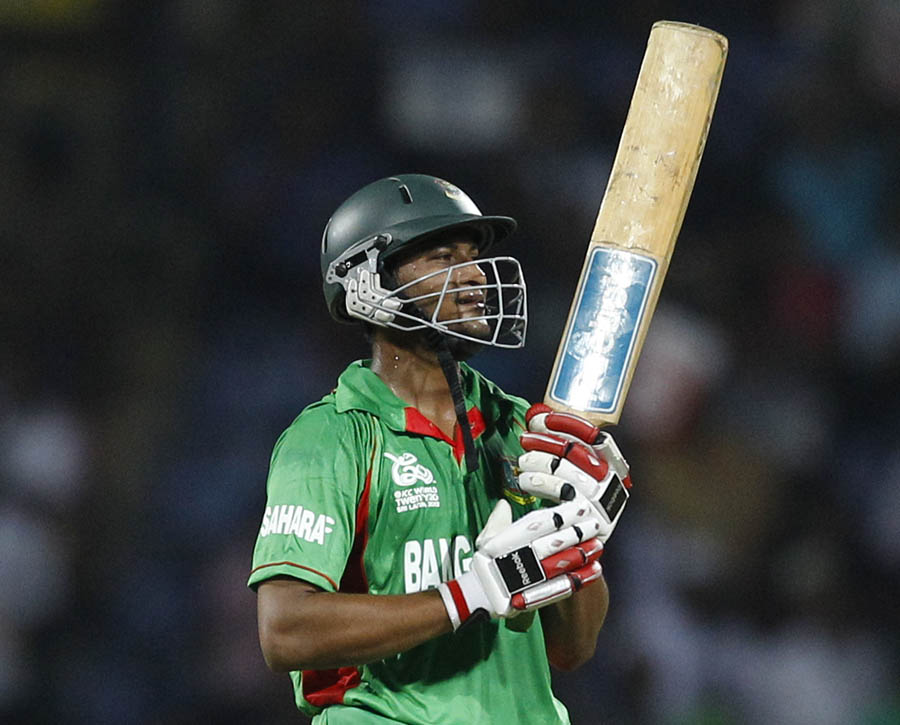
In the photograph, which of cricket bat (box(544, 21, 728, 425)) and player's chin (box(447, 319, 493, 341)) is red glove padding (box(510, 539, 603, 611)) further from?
player's chin (box(447, 319, 493, 341))

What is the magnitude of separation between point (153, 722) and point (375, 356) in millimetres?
2027

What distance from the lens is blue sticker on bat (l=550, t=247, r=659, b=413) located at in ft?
7.27

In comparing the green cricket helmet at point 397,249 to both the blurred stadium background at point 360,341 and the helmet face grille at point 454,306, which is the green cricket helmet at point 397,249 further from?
the blurred stadium background at point 360,341

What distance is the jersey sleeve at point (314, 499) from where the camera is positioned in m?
2.04

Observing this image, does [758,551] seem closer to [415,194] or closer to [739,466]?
[739,466]

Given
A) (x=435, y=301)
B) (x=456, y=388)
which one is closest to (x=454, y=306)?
(x=435, y=301)

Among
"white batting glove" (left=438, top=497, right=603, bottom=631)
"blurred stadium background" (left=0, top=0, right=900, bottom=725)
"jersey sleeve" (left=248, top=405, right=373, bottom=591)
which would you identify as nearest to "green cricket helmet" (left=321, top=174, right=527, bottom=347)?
"jersey sleeve" (left=248, top=405, right=373, bottom=591)

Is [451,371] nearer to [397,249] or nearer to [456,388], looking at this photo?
[456,388]

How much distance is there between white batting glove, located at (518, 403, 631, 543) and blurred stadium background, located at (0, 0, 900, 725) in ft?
6.79

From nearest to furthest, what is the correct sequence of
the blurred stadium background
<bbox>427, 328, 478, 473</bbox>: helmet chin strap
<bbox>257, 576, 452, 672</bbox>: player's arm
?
1. <bbox>257, 576, 452, 672</bbox>: player's arm
2. <bbox>427, 328, 478, 473</bbox>: helmet chin strap
3. the blurred stadium background

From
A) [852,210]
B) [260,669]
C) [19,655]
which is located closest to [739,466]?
[852,210]

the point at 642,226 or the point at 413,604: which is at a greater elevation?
the point at 642,226

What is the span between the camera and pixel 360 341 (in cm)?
444

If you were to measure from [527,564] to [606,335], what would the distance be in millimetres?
442
